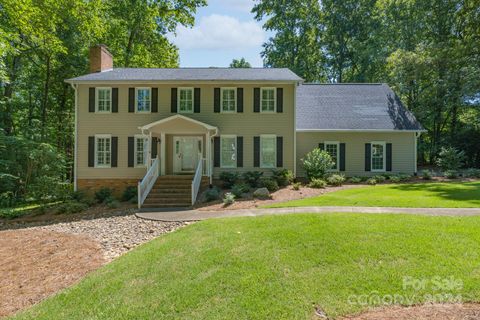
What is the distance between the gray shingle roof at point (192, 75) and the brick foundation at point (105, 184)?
17.2ft

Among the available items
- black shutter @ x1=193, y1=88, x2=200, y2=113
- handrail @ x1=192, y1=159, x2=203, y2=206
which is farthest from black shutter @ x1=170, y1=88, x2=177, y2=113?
handrail @ x1=192, y1=159, x2=203, y2=206

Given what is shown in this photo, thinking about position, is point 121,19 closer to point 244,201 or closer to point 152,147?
point 152,147

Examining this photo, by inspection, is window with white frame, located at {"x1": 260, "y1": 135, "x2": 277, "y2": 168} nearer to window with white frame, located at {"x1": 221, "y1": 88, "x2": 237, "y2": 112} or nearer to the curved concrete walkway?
A: window with white frame, located at {"x1": 221, "y1": 88, "x2": 237, "y2": 112}

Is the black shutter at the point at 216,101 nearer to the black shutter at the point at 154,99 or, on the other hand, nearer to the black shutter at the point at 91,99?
the black shutter at the point at 154,99

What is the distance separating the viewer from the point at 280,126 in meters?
15.6

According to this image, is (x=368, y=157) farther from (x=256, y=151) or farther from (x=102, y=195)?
(x=102, y=195)

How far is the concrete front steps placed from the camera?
40.1 feet

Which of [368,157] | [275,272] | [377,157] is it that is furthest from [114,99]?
[377,157]

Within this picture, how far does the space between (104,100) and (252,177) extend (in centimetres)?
888

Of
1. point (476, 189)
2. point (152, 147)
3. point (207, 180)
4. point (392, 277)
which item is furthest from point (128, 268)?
point (476, 189)

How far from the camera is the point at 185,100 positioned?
51.8 ft

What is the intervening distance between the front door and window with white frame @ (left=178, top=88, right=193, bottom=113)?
5.10ft

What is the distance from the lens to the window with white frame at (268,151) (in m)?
15.6

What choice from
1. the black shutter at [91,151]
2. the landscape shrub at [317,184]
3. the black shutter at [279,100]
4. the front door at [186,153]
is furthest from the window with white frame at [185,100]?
the landscape shrub at [317,184]
